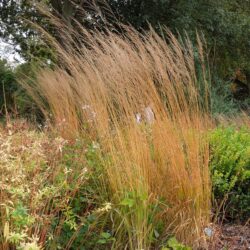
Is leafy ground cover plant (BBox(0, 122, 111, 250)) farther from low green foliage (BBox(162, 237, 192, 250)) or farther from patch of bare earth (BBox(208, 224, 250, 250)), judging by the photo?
patch of bare earth (BBox(208, 224, 250, 250))

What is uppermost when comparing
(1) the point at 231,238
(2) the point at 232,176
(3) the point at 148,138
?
(3) the point at 148,138

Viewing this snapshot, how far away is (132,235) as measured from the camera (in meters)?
2.37

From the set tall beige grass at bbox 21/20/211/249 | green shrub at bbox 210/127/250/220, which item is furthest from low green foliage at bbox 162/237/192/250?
green shrub at bbox 210/127/250/220

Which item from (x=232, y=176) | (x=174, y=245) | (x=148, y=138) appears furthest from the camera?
(x=232, y=176)

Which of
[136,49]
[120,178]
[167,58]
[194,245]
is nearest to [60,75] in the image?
[136,49]

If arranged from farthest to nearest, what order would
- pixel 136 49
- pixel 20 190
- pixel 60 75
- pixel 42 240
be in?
pixel 60 75
pixel 136 49
pixel 42 240
pixel 20 190

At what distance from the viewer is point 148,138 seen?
282 cm

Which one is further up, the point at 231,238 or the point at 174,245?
the point at 174,245

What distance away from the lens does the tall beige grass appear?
2422 mm

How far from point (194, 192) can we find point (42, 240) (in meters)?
1.08

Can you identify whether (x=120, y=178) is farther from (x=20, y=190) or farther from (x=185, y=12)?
(x=185, y=12)

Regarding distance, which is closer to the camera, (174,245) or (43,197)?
(43,197)

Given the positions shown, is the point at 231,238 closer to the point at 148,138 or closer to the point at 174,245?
the point at 174,245

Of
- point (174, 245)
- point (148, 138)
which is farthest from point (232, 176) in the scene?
point (174, 245)
